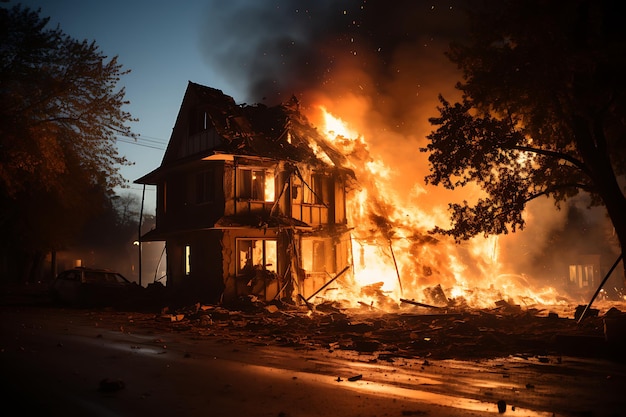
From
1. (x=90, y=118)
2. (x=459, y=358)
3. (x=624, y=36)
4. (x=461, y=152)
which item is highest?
(x=90, y=118)

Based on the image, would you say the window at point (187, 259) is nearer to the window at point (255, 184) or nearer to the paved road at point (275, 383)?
the window at point (255, 184)

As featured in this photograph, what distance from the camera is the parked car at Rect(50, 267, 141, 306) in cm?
2250

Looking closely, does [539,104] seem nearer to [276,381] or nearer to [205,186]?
[276,381]

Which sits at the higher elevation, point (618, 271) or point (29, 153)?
point (29, 153)

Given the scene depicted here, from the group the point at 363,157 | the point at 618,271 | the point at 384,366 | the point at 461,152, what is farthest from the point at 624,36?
the point at 618,271

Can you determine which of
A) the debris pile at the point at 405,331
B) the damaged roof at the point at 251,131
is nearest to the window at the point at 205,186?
the damaged roof at the point at 251,131

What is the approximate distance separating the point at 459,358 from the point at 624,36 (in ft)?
27.5

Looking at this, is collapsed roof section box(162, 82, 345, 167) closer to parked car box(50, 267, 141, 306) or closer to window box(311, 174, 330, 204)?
window box(311, 174, 330, 204)

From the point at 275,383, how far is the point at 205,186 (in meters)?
17.0

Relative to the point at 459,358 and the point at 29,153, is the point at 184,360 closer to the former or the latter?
the point at 459,358

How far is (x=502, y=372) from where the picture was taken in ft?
30.1

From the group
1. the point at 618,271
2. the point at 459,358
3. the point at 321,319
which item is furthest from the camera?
the point at 618,271

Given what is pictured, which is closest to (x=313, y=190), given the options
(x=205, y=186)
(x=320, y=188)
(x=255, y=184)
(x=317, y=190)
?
(x=317, y=190)

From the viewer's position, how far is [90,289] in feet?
73.8
